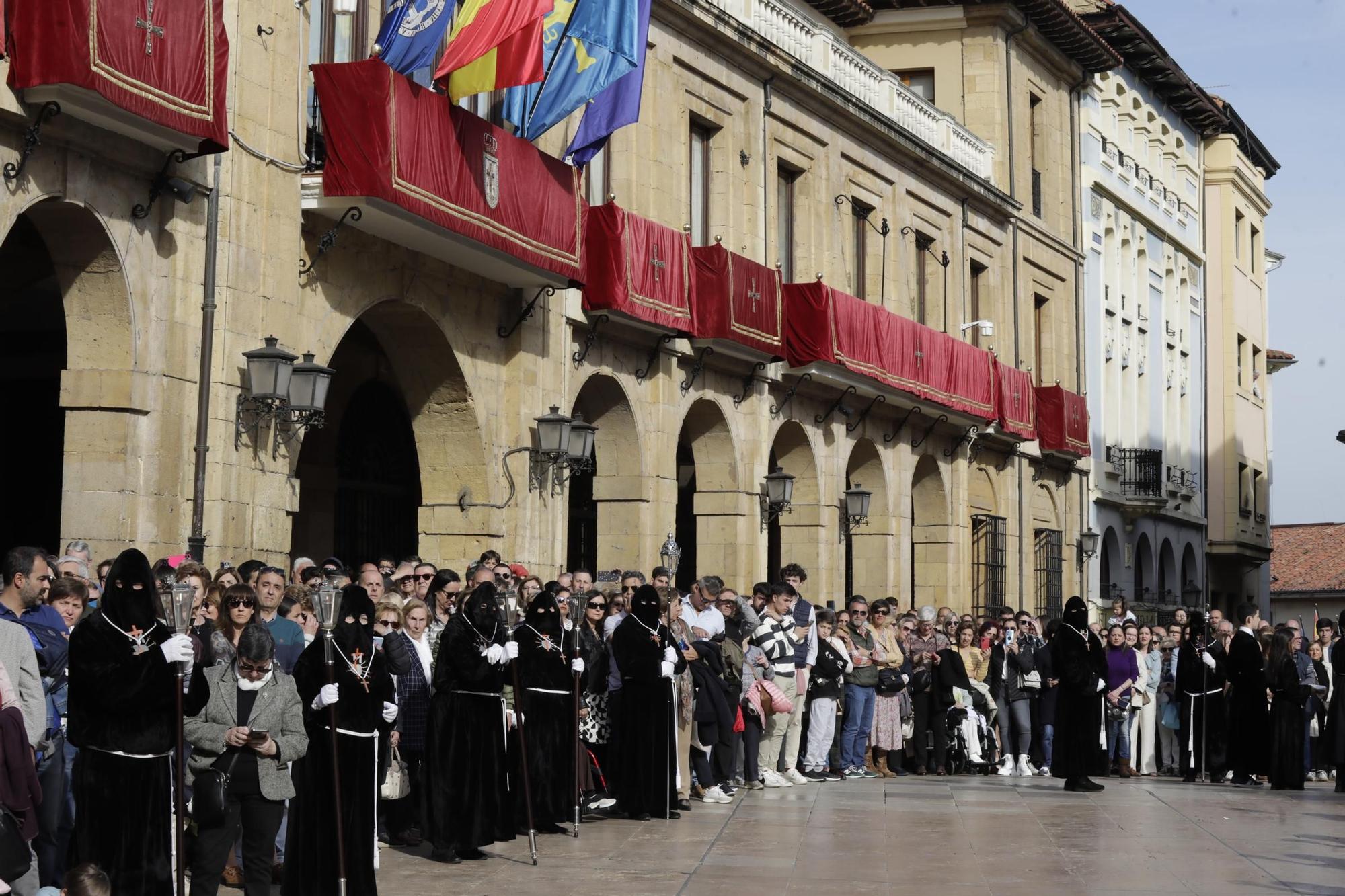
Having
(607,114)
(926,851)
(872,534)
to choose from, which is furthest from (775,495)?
(926,851)

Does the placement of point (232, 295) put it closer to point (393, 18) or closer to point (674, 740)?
point (393, 18)

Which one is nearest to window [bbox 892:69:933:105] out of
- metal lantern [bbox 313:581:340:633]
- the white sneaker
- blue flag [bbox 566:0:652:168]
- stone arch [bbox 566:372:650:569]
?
stone arch [bbox 566:372:650:569]

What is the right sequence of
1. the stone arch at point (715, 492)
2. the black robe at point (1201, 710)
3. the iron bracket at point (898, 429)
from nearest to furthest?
1. the black robe at point (1201, 710)
2. the stone arch at point (715, 492)
3. the iron bracket at point (898, 429)

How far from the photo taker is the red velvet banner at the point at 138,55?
12.7 meters

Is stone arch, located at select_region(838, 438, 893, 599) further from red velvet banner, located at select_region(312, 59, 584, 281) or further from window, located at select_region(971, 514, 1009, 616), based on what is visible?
red velvet banner, located at select_region(312, 59, 584, 281)

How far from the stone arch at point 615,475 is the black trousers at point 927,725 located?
3678mm

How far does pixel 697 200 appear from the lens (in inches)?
977

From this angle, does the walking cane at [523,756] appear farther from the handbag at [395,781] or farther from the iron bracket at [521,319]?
the iron bracket at [521,319]

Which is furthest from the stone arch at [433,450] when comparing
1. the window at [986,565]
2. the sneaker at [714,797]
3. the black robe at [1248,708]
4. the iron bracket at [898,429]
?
A: the window at [986,565]

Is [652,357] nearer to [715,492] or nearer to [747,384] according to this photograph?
[747,384]

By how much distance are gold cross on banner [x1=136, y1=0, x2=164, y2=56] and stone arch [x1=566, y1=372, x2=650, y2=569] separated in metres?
9.45

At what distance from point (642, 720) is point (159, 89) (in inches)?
232

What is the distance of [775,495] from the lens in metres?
25.3

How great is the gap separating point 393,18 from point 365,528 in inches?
259
